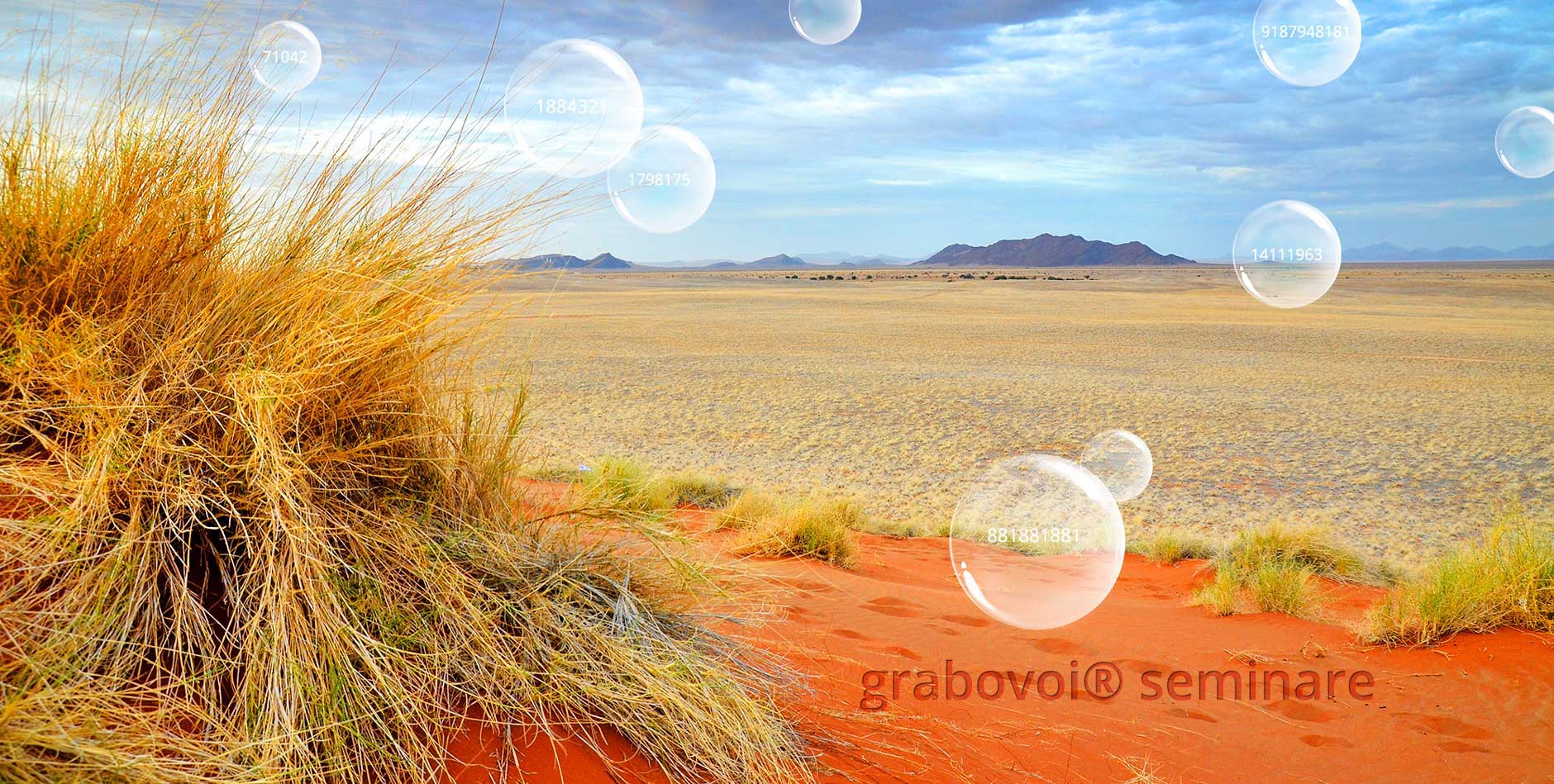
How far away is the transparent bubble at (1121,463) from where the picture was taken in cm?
908

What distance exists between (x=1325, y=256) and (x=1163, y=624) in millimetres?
7617

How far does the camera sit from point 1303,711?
404 centimetres

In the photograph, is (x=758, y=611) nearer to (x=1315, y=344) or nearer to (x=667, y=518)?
(x=667, y=518)

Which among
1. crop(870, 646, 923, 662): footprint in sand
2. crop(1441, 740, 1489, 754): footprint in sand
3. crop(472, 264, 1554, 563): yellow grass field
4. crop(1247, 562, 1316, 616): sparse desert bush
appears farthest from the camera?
crop(472, 264, 1554, 563): yellow grass field

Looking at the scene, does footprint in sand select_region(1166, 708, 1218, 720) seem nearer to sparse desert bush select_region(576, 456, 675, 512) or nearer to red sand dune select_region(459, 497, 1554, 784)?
red sand dune select_region(459, 497, 1554, 784)

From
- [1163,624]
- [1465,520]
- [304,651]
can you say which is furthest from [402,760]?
[1465,520]

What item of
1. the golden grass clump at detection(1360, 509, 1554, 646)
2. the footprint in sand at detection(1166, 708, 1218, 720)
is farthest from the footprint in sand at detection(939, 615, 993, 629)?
the golden grass clump at detection(1360, 509, 1554, 646)

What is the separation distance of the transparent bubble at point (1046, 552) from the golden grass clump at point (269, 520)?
236cm

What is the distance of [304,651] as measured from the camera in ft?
7.37

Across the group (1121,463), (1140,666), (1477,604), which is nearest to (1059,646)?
(1140,666)

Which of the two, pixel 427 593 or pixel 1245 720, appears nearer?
pixel 427 593

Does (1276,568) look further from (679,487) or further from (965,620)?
(679,487)

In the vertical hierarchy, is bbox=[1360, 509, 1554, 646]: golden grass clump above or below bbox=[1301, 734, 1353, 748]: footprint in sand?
above

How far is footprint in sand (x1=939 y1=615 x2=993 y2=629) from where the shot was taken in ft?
16.0
